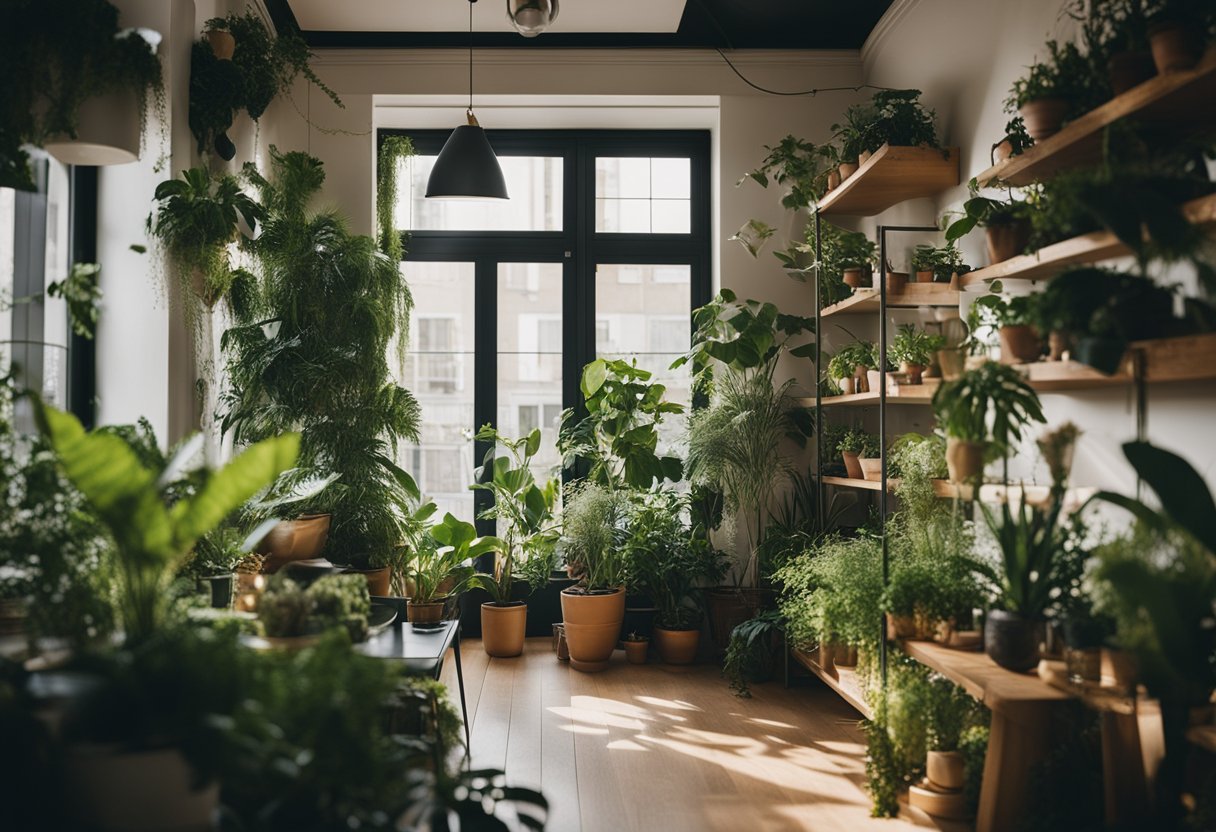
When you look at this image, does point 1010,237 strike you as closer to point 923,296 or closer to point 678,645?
point 923,296

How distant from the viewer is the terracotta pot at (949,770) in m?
3.06

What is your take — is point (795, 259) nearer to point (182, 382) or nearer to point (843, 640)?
point (843, 640)

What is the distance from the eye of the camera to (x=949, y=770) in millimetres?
3057

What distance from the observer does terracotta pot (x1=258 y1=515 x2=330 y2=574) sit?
3.85 meters

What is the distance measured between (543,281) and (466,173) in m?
1.38

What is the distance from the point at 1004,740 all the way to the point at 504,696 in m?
2.47

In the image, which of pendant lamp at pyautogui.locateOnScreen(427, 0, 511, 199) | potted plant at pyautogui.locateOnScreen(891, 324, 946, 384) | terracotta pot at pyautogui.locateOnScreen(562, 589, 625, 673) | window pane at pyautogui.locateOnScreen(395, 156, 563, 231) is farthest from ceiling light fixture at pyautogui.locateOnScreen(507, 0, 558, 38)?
terracotta pot at pyautogui.locateOnScreen(562, 589, 625, 673)

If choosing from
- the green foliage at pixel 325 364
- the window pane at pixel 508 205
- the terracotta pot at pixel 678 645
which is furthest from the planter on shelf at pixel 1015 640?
the window pane at pixel 508 205

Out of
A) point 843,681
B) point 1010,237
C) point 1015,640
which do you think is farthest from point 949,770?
point 1010,237

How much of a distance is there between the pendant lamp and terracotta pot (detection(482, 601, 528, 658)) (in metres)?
2.23

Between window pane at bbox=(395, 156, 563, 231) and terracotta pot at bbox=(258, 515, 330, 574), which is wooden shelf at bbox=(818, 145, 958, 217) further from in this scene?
terracotta pot at bbox=(258, 515, 330, 574)

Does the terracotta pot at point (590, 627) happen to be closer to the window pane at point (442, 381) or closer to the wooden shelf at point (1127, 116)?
the window pane at point (442, 381)

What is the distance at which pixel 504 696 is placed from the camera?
4.49 metres

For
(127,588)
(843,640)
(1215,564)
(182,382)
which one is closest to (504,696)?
(843,640)
